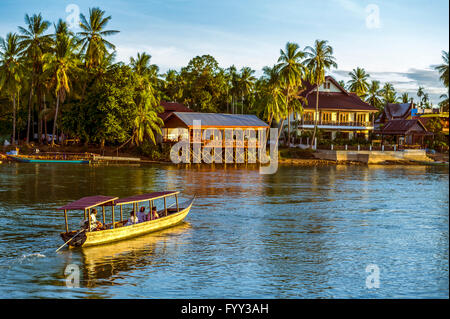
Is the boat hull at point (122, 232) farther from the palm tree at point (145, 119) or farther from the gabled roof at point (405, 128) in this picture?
→ the gabled roof at point (405, 128)

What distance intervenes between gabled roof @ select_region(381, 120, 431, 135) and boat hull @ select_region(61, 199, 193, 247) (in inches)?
2427

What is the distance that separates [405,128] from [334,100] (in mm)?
11939

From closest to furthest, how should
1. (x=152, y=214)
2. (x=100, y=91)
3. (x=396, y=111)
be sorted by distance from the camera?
(x=152, y=214), (x=100, y=91), (x=396, y=111)

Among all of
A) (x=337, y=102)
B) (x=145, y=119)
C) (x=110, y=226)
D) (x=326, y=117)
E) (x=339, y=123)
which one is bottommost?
(x=110, y=226)

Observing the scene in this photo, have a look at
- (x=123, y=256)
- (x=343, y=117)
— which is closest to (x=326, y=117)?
(x=343, y=117)

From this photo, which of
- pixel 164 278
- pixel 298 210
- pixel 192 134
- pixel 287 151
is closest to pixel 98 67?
pixel 192 134

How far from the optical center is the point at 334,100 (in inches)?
3287

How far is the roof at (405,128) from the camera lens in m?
81.6

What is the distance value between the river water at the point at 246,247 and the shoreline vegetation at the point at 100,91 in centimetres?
2010

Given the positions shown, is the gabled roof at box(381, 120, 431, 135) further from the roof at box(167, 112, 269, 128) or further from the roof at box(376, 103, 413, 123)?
the roof at box(167, 112, 269, 128)

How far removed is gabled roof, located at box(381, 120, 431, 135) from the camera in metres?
81.6

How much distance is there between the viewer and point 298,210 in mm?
35625

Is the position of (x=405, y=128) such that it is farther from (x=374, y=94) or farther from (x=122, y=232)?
(x=122, y=232)
